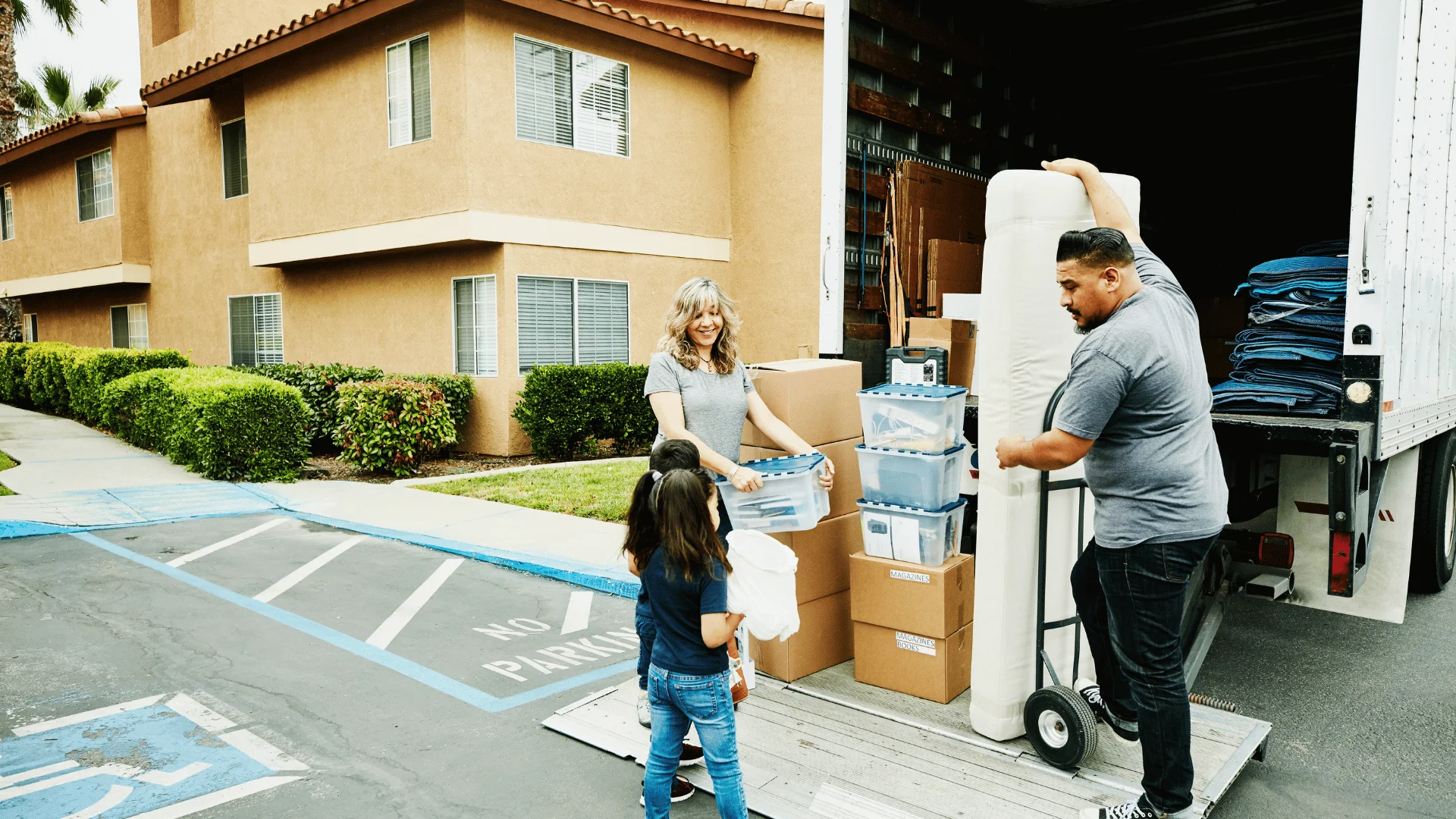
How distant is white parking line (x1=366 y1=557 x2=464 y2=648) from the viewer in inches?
225

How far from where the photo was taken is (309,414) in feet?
37.7

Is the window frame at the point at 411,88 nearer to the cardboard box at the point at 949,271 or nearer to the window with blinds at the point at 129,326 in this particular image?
the cardboard box at the point at 949,271

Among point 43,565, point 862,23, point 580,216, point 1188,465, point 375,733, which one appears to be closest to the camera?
point 1188,465

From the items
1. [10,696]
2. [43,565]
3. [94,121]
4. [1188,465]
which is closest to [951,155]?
[1188,465]

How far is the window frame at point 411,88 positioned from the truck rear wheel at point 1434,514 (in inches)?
439

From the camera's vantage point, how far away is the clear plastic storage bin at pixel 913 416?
4.29 m

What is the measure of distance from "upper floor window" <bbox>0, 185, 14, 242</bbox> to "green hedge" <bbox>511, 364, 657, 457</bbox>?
19.2 meters

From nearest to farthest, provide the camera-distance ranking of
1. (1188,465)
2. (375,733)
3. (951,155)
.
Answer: (1188,465) → (375,733) → (951,155)

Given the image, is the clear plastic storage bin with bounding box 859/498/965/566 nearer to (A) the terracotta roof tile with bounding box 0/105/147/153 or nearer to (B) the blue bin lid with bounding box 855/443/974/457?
(B) the blue bin lid with bounding box 855/443/974/457

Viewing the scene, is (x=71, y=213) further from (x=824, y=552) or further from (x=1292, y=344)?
(x=1292, y=344)

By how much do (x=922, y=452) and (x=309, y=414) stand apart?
9.32 m

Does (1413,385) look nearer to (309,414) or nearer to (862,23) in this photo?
(862,23)

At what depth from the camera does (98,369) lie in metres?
15.4

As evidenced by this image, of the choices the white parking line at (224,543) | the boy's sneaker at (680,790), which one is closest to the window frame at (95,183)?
the white parking line at (224,543)
